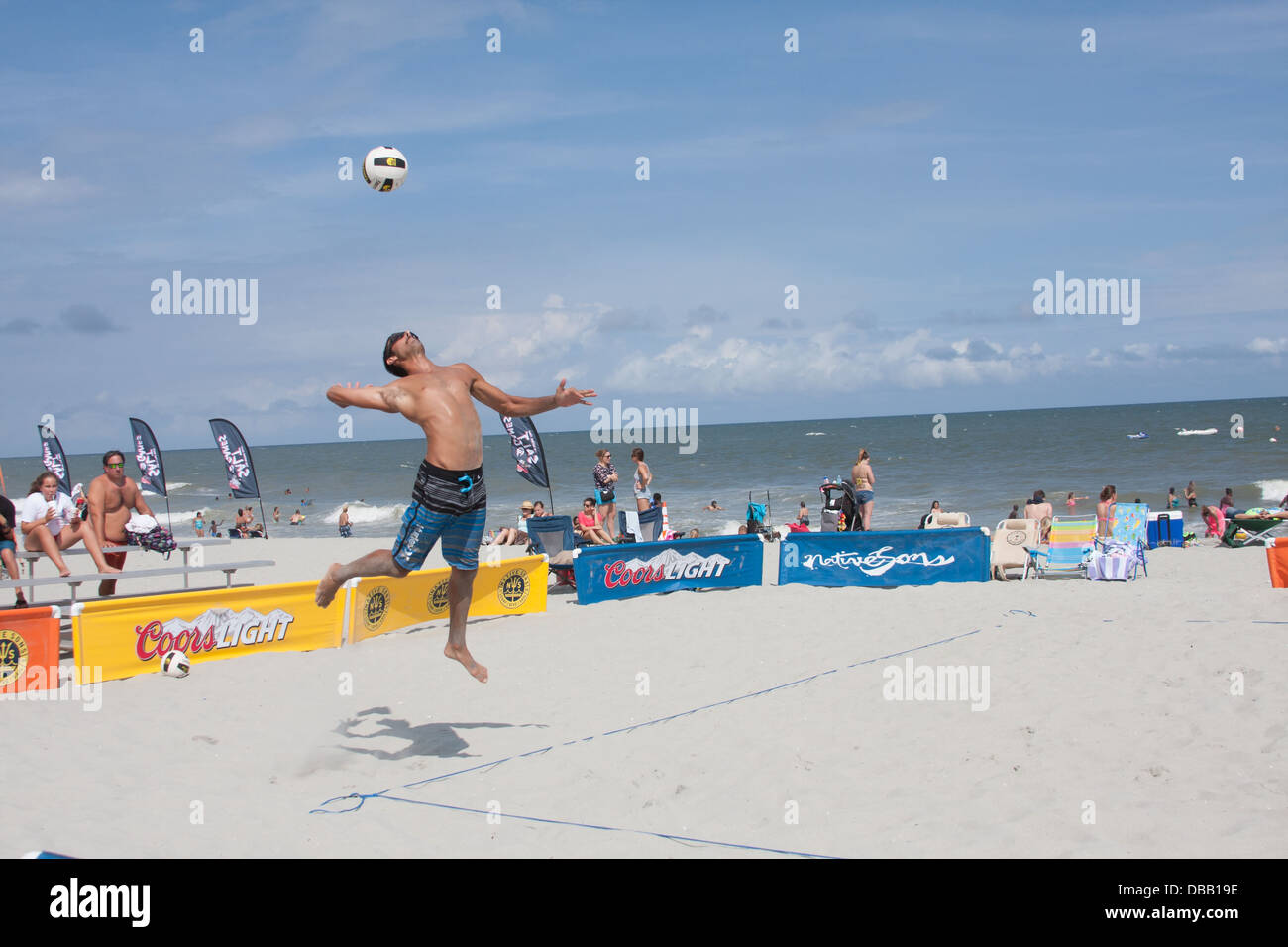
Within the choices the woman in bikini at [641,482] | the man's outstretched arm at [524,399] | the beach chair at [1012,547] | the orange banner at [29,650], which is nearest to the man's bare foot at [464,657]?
the man's outstretched arm at [524,399]

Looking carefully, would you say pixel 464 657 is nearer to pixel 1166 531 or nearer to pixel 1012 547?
pixel 1012 547

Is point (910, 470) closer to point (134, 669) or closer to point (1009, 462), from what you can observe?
point (1009, 462)

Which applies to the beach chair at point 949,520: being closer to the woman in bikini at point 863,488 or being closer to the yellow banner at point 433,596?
the woman in bikini at point 863,488

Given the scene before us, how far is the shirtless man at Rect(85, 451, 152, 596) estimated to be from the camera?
31.8 feet

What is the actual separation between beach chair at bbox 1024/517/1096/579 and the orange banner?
1094cm

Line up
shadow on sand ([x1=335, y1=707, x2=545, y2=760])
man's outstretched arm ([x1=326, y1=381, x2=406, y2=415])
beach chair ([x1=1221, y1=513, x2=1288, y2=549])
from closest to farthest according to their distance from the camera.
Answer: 1. man's outstretched arm ([x1=326, y1=381, x2=406, y2=415])
2. shadow on sand ([x1=335, y1=707, x2=545, y2=760])
3. beach chair ([x1=1221, y1=513, x2=1288, y2=549])

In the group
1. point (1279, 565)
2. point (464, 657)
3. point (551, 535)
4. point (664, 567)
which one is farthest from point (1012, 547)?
point (464, 657)

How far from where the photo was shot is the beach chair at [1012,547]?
1255 cm

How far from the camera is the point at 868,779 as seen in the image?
17.3 ft

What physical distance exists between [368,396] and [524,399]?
0.87 meters

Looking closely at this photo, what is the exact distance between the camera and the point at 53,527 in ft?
34.2

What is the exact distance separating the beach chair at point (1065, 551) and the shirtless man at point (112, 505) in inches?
428

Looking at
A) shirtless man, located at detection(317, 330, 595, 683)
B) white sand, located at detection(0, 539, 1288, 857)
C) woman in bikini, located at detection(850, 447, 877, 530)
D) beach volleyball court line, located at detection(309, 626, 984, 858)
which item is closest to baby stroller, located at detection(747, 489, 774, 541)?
woman in bikini, located at detection(850, 447, 877, 530)
